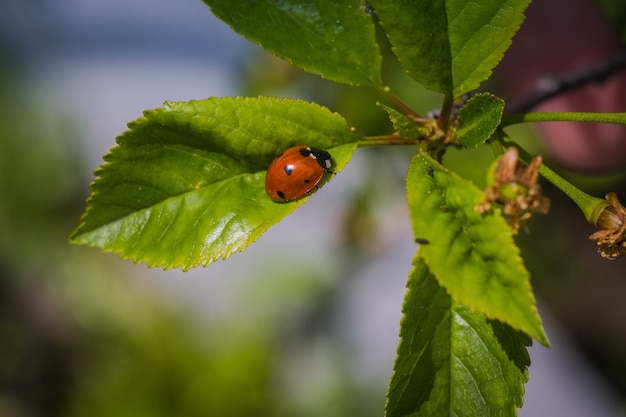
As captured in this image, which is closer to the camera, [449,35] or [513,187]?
[513,187]

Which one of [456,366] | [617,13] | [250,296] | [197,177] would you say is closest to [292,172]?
[197,177]

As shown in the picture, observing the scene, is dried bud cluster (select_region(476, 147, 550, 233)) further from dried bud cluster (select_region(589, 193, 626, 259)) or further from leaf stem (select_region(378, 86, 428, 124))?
leaf stem (select_region(378, 86, 428, 124))

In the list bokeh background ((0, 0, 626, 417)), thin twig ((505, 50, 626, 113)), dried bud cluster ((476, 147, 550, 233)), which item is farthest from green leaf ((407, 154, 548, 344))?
bokeh background ((0, 0, 626, 417))

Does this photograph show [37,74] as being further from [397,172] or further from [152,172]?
[152,172]

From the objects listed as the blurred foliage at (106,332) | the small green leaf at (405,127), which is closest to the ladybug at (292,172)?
the small green leaf at (405,127)

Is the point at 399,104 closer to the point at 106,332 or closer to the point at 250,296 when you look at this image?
the point at 250,296

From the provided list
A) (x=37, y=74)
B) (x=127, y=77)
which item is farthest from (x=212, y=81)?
(x=37, y=74)

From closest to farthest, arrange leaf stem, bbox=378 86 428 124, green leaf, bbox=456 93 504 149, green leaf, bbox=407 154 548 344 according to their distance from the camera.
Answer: green leaf, bbox=407 154 548 344 < green leaf, bbox=456 93 504 149 < leaf stem, bbox=378 86 428 124

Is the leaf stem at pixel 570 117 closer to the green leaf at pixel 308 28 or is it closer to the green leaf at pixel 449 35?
the green leaf at pixel 449 35
